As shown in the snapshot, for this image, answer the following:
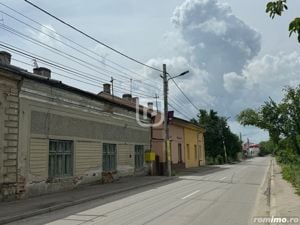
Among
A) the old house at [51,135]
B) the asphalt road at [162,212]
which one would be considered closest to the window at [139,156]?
the old house at [51,135]

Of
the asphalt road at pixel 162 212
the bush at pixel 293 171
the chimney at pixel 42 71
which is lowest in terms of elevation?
the asphalt road at pixel 162 212

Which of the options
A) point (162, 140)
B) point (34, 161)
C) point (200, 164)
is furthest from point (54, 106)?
point (200, 164)

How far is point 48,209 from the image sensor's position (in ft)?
47.0

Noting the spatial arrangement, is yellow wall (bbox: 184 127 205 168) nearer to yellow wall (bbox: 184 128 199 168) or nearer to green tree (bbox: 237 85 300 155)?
yellow wall (bbox: 184 128 199 168)

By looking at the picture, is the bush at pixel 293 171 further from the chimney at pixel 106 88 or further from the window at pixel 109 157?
the chimney at pixel 106 88

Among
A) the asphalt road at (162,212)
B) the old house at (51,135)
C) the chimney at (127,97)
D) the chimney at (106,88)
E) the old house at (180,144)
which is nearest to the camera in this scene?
the asphalt road at (162,212)

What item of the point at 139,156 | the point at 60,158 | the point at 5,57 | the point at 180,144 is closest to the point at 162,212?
the point at 60,158

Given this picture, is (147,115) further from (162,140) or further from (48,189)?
(48,189)

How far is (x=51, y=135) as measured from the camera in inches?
785

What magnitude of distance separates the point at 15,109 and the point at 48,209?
16.2 ft

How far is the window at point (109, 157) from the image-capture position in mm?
26109

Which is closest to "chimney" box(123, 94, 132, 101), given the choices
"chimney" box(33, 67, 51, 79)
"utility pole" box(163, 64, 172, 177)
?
"utility pole" box(163, 64, 172, 177)

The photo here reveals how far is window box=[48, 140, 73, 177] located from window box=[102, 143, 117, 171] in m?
4.23

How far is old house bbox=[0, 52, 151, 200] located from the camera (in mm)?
17078
